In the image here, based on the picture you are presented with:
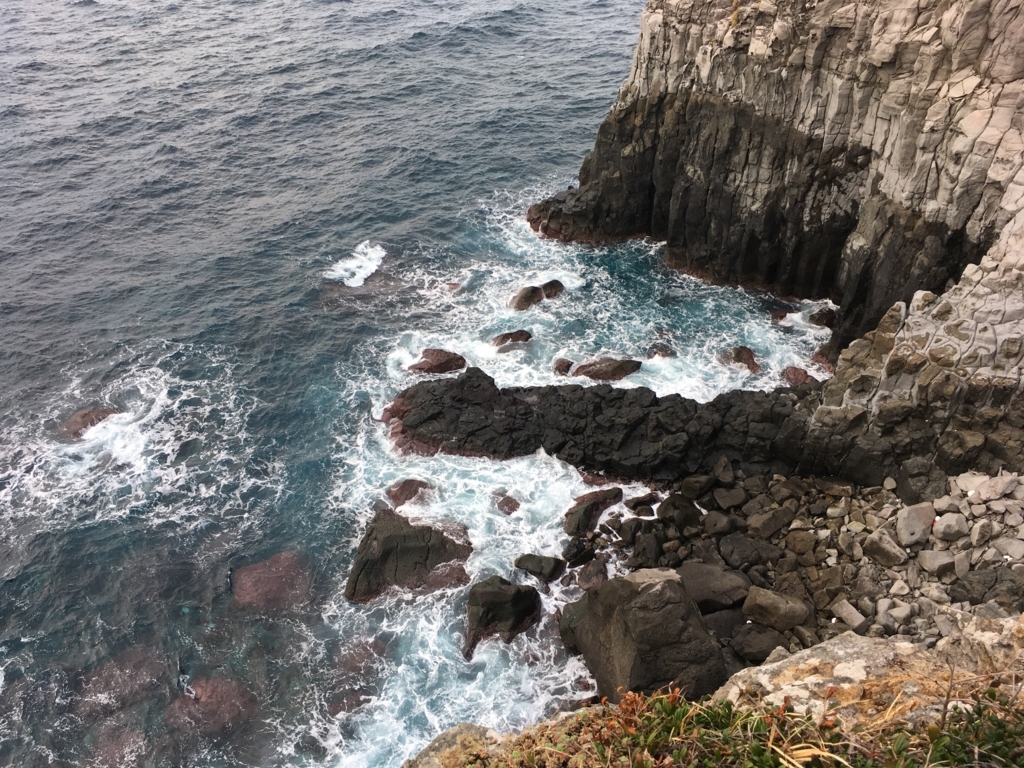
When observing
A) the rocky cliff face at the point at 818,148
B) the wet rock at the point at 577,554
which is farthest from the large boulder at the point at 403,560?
the rocky cliff face at the point at 818,148

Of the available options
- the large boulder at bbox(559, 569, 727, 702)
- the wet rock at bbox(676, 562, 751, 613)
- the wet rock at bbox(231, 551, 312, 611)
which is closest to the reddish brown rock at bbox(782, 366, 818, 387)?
the wet rock at bbox(676, 562, 751, 613)

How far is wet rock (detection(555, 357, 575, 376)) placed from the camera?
39469 mm

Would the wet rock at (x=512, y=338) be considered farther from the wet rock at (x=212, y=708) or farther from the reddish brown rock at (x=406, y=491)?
the wet rock at (x=212, y=708)

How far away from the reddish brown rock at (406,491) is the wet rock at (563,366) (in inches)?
Answer: 402

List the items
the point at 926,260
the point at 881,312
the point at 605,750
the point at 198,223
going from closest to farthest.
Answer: the point at 605,750 < the point at 926,260 < the point at 881,312 < the point at 198,223

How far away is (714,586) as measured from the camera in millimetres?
26828

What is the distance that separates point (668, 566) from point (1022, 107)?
24207mm

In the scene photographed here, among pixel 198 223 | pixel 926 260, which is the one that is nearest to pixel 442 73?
pixel 198 223

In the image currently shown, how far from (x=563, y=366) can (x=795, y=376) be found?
12.5 metres

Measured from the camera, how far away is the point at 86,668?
28062 millimetres

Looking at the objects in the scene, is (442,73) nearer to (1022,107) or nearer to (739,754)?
(1022,107)

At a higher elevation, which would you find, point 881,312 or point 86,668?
point 881,312

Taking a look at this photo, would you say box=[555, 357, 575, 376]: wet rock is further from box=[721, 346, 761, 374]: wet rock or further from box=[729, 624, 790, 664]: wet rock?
box=[729, 624, 790, 664]: wet rock

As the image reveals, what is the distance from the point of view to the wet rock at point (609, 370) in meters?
Result: 38.7
